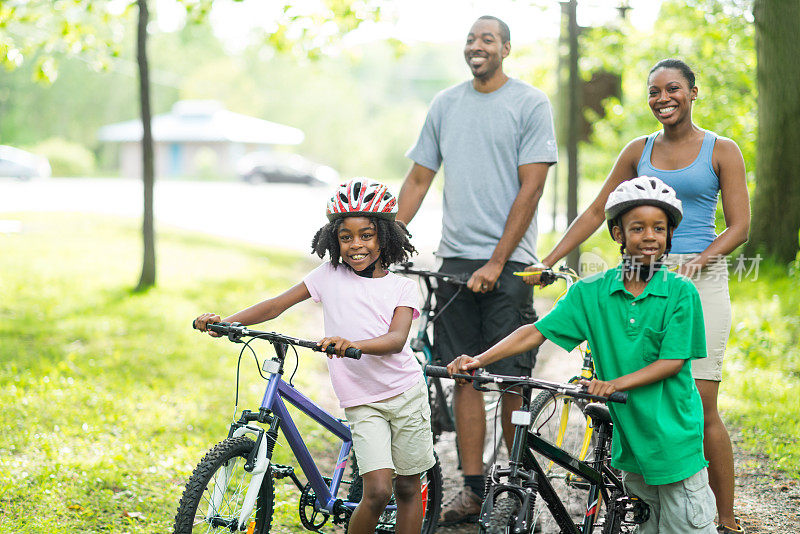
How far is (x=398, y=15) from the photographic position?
14.8 m

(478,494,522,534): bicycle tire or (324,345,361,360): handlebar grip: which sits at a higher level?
(324,345,361,360): handlebar grip

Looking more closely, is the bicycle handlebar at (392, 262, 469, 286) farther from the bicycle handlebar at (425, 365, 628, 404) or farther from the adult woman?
the bicycle handlebar at (425, 365, 628, 404)

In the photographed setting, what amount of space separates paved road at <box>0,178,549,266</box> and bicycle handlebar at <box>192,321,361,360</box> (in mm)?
11080

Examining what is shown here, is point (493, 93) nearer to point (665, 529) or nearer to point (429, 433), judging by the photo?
point (429, 433)

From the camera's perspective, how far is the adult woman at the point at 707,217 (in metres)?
4.09

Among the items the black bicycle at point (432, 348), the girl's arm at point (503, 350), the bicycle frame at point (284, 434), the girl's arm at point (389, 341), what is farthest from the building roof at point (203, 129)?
the girl's arm at point (503, 350)

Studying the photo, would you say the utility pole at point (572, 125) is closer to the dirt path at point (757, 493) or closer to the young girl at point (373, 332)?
the dirt path at point (757, 493)

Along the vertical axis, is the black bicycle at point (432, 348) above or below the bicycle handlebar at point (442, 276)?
below

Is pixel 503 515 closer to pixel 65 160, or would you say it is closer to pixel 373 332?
pixel 373 332

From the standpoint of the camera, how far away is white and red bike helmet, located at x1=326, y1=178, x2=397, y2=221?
390cm

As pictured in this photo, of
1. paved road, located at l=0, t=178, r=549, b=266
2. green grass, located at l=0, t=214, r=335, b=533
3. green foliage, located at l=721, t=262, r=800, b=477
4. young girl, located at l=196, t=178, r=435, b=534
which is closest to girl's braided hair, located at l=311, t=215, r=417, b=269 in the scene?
young girl, located at l=196, t=178, r=435, b=534

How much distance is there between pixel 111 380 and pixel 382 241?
436 centimetres

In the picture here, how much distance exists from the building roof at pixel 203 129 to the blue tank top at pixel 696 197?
59073 mm

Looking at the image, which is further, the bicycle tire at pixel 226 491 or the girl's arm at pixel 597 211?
the girl's arm at pixel 597 211
